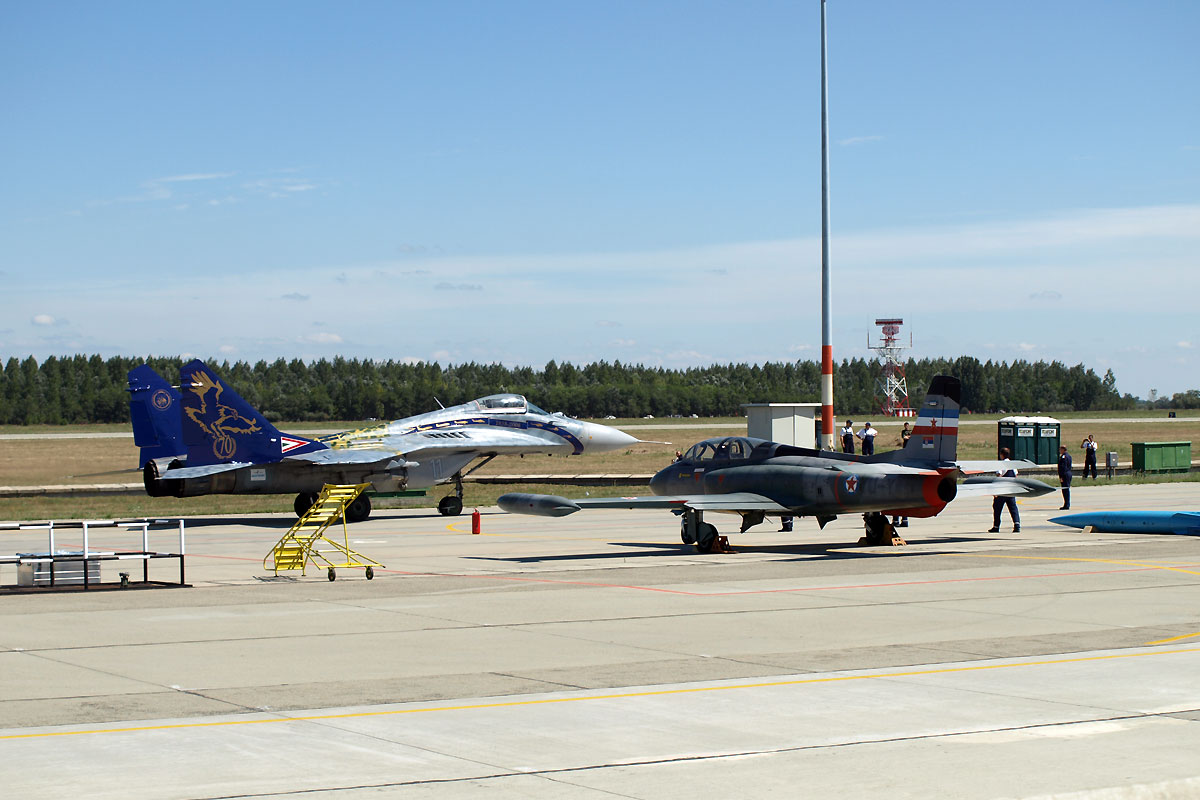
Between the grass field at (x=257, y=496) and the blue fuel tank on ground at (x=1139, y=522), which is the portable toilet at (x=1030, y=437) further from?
the blue fuel tank on ground at (x=1139, y=522)

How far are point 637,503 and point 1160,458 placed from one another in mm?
33015

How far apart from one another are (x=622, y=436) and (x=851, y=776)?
99.0ft

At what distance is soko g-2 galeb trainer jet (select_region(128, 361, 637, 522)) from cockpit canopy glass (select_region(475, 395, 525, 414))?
3cm

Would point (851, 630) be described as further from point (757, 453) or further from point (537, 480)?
point (537, 480)

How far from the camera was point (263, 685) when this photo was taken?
10.8m

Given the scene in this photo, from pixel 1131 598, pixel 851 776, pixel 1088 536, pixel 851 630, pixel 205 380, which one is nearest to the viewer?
pixel 851 776

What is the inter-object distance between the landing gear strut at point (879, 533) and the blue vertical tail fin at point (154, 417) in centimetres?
1785

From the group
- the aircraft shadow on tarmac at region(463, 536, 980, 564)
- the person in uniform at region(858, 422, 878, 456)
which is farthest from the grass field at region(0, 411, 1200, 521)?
the aircraft shadow on tarmac at region(463, 536, 980, 564)

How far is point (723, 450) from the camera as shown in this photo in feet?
81.1

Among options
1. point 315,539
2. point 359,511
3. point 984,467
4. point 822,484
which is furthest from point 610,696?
point 359,511

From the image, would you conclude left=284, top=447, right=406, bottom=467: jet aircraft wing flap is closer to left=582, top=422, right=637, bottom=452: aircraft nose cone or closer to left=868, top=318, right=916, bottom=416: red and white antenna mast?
left=582, top=422, right=637, bottom=452: aircraft nose cone

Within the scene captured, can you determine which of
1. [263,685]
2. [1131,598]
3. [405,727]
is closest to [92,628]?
[263,685]

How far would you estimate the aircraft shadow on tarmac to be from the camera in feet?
73.6

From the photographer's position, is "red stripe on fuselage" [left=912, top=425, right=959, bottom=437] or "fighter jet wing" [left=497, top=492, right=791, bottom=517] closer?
"fighter jet wing" [left=497, top=492, right=791, bottom=517]
